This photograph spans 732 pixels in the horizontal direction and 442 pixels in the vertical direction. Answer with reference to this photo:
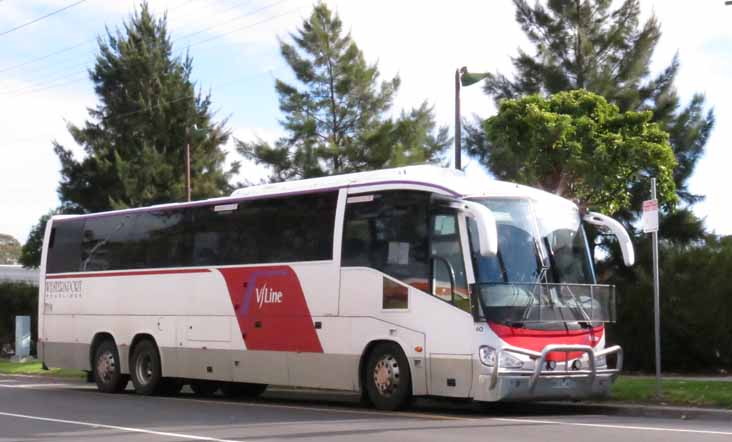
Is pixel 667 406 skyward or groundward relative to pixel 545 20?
groundward

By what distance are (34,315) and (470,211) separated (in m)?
32.4

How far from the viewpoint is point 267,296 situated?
19.0 meters

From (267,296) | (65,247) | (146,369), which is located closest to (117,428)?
(267,296)

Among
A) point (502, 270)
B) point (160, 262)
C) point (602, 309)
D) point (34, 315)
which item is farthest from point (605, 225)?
point (34, 315)

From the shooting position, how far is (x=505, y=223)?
15.9m

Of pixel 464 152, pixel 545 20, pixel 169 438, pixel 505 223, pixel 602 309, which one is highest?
pixel 545 20

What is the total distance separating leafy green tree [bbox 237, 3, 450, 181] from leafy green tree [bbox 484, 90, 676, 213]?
21.0 meters

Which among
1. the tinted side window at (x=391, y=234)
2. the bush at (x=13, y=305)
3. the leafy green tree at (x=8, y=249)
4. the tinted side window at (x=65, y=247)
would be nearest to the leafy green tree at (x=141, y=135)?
the bush at (x=13, y=305)

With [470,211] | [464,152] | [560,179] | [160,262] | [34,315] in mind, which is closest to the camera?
[470,211]

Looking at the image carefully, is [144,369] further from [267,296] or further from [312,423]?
[312,423]

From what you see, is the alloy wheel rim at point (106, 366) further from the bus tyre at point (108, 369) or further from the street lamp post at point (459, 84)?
the street lamp post at point (459, 84)

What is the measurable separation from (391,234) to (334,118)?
98.0ft

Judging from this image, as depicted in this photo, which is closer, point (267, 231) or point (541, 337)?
point (541, 337)

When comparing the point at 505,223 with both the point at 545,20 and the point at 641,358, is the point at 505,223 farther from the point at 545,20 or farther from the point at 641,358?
the point at 545,20
